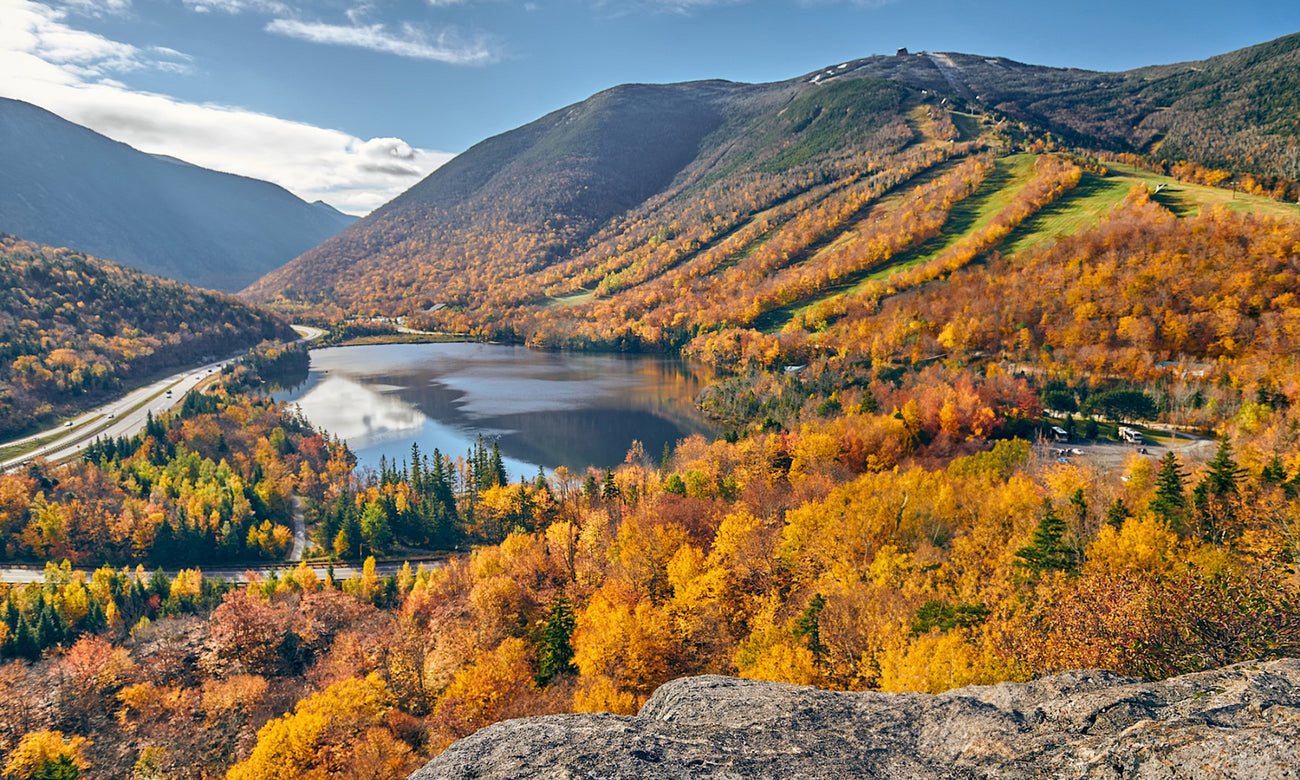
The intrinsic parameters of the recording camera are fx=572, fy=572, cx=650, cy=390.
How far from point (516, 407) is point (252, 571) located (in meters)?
61.8

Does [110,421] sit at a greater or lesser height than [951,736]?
lesser

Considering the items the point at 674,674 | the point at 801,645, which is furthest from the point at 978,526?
the point at 674,674

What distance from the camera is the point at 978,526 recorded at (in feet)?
120

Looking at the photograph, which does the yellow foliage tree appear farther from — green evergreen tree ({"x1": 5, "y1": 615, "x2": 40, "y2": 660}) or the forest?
green evergreen tree ({"x1": 5, "y1": 615, "x2": 40, "y2": 660})

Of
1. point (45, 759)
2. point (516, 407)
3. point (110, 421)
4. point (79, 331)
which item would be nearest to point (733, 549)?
point (45, 759)

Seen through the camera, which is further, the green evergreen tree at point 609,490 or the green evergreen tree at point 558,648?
the green evergreen tree at point 609,490

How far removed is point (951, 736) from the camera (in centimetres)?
985

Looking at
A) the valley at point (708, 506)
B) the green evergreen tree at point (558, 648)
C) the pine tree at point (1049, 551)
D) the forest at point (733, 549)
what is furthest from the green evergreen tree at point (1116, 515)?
the green evergreen tree at point (558, 648)

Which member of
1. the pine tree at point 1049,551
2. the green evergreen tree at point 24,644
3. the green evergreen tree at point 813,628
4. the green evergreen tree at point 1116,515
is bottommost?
the green evergreen tree at point 24,644

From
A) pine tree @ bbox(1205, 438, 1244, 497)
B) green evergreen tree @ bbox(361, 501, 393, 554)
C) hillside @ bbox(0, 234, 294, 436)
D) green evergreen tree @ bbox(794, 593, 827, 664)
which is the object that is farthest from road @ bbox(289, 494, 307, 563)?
pine tree @ bbox(1205, 438, 1244, 497)

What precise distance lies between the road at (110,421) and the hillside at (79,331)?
503 centimetres

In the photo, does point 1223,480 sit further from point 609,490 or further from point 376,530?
point 376,530

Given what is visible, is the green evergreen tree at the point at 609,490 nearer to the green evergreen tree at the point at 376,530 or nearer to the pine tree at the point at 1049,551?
the green evergreen tree at the point at 376,530

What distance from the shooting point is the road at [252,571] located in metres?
62.9
